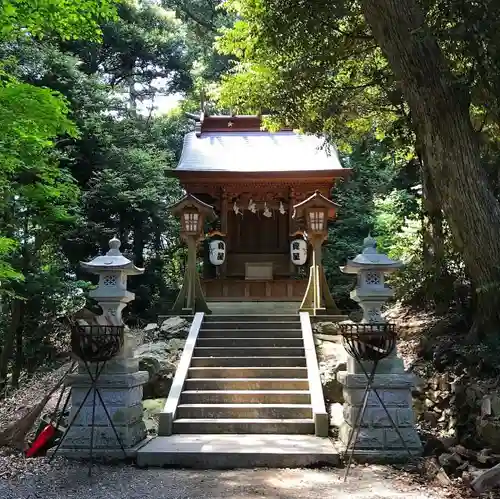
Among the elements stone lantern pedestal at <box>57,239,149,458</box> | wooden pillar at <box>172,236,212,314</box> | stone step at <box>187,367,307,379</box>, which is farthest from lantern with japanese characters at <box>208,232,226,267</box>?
stone lantern pedestal at <box>57,239,149,458</box>

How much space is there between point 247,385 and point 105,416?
7.53 feet

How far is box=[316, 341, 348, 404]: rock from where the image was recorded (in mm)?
7141

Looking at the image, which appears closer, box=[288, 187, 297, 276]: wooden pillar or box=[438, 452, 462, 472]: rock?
box=[438, 452, 462, 472]: rock

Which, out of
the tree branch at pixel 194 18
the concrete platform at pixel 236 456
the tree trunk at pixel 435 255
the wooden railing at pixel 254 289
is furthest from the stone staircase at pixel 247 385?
the tree branch at pixel 194 18

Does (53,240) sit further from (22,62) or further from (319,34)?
(319,34)

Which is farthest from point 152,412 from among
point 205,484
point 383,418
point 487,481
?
point 487,481

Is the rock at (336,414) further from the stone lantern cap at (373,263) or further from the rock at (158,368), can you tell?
the rock at (158,368)

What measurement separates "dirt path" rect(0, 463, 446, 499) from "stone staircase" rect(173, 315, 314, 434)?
134cm

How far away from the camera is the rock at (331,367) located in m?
7.14

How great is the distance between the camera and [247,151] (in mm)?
15398

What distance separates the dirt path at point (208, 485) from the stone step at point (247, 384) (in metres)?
2.20

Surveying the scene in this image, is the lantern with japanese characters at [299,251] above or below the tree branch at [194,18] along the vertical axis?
below

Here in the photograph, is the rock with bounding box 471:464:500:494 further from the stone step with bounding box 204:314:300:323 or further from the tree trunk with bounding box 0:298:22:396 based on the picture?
the tree trunk with bounding box 0:298:22:396

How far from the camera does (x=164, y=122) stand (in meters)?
23.5
